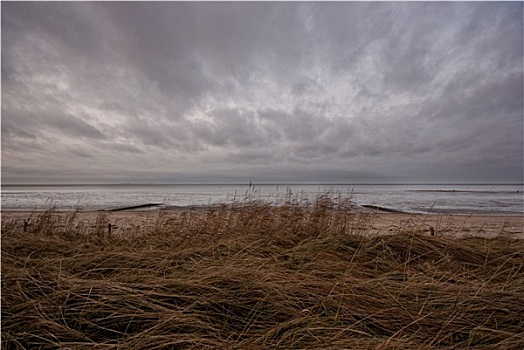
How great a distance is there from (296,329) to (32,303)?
2.14 m

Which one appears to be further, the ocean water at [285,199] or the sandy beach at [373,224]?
the ocean water at [285,199]

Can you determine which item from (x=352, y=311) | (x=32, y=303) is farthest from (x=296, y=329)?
(x=32, y=303)

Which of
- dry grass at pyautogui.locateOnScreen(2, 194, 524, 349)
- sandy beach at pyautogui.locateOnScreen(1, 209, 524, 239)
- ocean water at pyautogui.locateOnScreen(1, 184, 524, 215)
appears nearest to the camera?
dry grass at pyautogui.locateOnScreen(2, 194, 524, 349)

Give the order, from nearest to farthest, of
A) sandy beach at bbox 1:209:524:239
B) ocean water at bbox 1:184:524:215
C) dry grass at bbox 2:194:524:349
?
dry grass at bbox 2:194:524:349 → sandy beach at bbox 1:209:524:239 → ocean water at bbox 1:184:524:215

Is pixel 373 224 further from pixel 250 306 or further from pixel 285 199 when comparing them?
pixel 250 306

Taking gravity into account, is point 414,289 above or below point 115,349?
above

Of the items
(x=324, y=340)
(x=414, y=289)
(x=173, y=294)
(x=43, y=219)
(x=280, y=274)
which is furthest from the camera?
(x=43, y=219)

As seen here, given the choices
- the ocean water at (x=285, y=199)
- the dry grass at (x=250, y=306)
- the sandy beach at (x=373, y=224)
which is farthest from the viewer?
the ocean water at (x=285, y=199)

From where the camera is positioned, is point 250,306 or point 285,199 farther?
point 285,199

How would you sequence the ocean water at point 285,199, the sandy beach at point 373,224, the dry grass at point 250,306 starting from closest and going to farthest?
the dry grass at point 250,306 → the sandy beach at point 373,224 → the ocean water at point 285,199

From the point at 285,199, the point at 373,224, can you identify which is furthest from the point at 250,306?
the point at 373,224

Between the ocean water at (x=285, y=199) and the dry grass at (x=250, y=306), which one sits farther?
the ocean water at (x=285, y=199)

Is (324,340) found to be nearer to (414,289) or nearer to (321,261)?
(414,289)

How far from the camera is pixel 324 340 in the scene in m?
1.78
